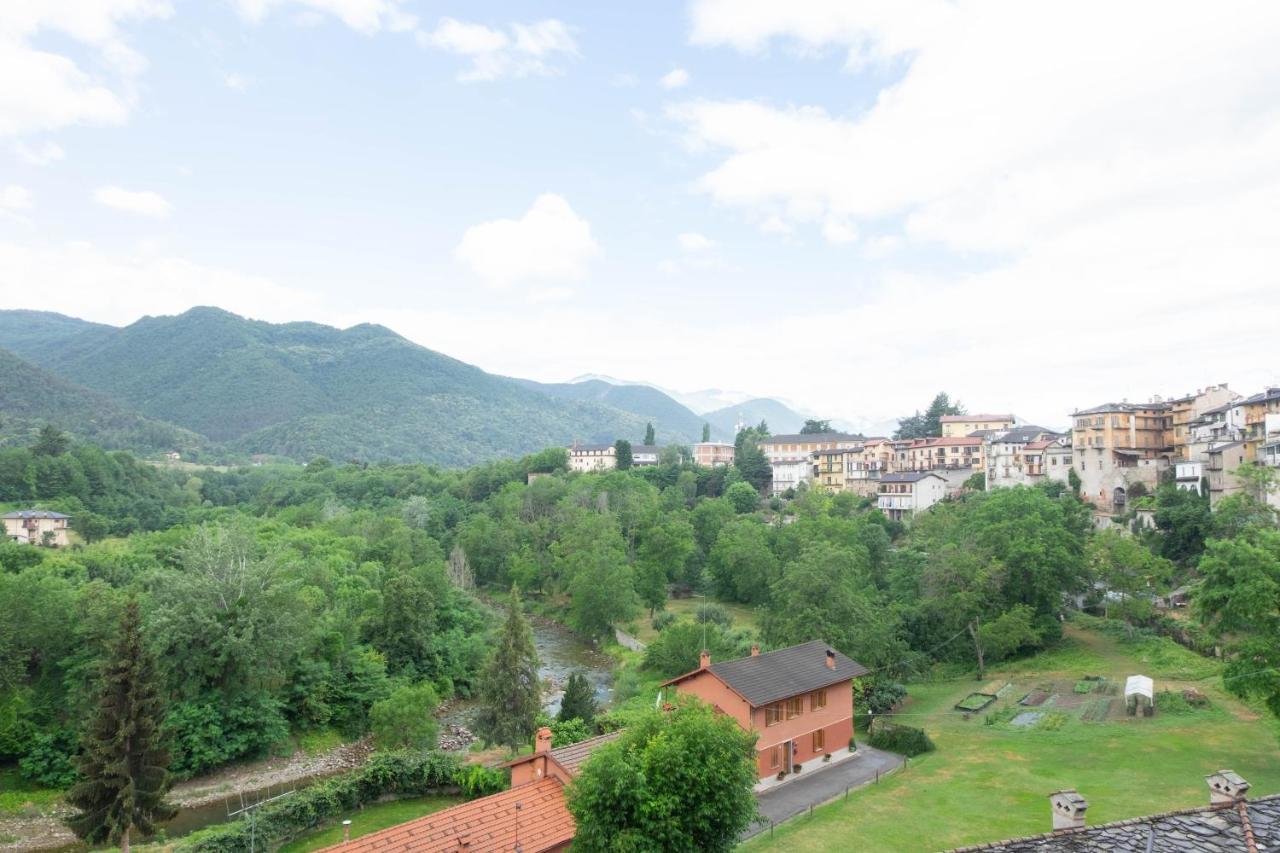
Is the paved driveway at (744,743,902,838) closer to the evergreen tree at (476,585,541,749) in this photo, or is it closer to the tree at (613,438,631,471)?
the evergreen tree at (476,585,541,749)

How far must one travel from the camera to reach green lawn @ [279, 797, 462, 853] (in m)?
21.6

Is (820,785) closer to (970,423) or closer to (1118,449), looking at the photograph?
(1118,449)

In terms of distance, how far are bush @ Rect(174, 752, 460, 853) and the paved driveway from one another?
951 centimetres

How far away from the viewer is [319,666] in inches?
1350

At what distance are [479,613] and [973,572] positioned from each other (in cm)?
3274

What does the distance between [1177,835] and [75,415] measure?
183 metres

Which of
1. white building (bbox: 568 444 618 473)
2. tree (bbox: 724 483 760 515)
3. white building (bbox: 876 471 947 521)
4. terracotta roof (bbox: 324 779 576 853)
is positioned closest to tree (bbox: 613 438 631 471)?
white building (bbox: 568 444 618 473)

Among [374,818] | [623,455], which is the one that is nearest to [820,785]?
Answer: [374,818]

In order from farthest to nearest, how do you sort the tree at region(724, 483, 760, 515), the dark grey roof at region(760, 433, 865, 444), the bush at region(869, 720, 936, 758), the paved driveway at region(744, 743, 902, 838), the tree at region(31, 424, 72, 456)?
1. the dark grey roof at region(760, 433, 865, 444)
2. the tree at region(31, 424, 72, 456)
3. the tree at region(724, 483, 760, 515)
4. the bush at region(869, 720, 936, 758)
5. the paved driveway at region(744, 743, 902, 838)

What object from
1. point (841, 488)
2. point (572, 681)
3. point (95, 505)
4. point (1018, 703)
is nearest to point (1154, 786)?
point (1018, 703)

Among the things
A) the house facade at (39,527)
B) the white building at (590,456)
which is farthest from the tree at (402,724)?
the white building at (590,456)

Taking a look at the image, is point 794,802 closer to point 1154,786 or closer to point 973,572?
point 1154,786

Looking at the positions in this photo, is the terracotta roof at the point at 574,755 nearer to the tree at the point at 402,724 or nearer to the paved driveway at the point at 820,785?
the paved driveway at the point at 820,785

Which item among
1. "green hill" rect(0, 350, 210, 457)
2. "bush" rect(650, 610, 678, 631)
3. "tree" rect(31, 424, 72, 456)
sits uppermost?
"green hill" rect(0, 350, 210, 457)
